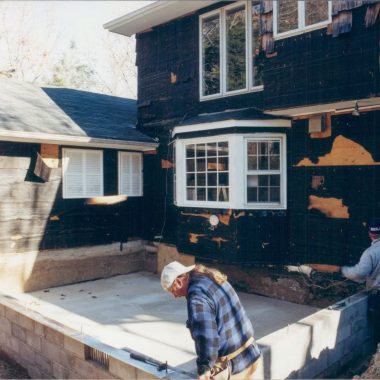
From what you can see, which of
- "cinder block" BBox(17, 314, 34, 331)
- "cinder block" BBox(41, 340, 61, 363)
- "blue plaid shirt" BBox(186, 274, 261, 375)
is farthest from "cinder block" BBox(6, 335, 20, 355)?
"blue plaid shirt" BBox(186, 274, 261, 375)

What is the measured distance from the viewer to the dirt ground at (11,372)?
675cm

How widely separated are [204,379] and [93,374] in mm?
2429

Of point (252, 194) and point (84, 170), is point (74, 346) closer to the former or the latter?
point (252, 194)

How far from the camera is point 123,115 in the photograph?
13.0m

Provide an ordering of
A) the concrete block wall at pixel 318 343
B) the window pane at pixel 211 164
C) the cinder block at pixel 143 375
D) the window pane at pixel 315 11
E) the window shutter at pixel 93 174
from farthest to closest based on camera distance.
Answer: the window shutter at pixel 93 174 → the window pane at pixel 211 164 → the window pane at pixel 315 11 → the concrete block wall at pixel 318 343 → the cinder block at pixel 143 375

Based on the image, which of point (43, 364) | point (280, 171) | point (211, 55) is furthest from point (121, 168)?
point (43, 364)

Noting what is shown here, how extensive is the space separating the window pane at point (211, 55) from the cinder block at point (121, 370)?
22.5 ft

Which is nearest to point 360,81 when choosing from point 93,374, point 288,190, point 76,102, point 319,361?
point 288,190

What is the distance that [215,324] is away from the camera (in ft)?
11.4

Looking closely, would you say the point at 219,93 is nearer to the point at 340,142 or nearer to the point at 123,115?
the point at 340,142

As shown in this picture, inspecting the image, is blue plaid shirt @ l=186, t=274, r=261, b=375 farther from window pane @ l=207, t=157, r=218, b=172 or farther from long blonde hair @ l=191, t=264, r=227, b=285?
window pane @ l=207, t=157, r=218, b=172

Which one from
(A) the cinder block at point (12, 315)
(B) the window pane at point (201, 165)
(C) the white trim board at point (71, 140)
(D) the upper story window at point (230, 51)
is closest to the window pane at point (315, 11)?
(D) the upper story window at point (230, 51)

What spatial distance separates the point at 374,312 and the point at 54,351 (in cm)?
481

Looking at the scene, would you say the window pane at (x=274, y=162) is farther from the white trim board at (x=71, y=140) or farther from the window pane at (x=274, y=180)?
the white trim board at (x=71, y=140)
